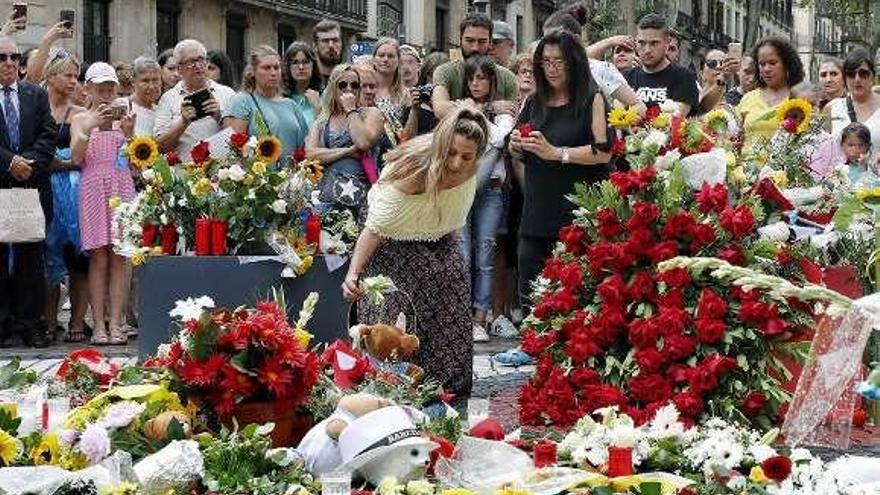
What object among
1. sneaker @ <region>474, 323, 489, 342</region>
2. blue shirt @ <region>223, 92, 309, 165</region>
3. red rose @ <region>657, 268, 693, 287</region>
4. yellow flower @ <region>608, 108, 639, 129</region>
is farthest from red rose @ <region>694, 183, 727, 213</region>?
sneaker @ <region>474, 323, 489, 342</region>

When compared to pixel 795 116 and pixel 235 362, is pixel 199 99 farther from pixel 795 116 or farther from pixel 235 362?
pixel 235 362

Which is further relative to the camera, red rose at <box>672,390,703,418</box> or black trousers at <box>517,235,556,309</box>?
black trousers at <box>517,235,556,309</box>

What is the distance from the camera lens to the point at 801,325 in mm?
6930

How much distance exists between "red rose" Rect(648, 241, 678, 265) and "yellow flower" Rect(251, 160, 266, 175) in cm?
247

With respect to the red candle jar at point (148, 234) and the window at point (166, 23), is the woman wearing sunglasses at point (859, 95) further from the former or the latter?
the window at point (166, 23)

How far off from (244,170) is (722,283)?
289 centimetres

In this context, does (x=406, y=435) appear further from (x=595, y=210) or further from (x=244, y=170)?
(x=244, y=170)

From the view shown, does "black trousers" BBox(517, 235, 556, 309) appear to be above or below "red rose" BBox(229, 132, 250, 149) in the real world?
below

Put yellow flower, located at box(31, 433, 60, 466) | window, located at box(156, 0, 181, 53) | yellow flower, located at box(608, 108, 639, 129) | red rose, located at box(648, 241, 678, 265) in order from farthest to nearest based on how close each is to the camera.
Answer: window, located at box(156, 0, 181, 53) < yellow flower, located at box(608, 108, 639, 129) < red rose, located at box(648, 241, 678, 265) < yellow flower, located at box(31, 433, 60, 466)

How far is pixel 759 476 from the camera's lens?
495 centimetres

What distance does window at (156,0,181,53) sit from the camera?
30500 millimetres

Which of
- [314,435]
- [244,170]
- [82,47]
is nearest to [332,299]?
[244,170]

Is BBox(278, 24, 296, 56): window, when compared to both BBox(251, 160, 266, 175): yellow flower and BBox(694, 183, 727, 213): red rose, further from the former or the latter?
BBox(694, 183, 727, 213): red rose

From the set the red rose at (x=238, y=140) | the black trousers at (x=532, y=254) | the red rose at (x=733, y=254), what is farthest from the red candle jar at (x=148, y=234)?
the red rose at (x=733, y=254)
